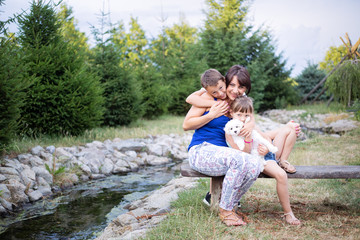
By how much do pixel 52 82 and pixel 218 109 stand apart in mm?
5174

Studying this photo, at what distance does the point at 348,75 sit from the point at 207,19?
782cm

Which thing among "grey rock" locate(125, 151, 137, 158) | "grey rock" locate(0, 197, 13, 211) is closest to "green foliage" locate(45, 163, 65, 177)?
"grey rock" locate(0, 197, 13, 211)


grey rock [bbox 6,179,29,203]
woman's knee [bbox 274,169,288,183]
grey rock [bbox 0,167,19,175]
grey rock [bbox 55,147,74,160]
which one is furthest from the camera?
grey rock [bbox 55,147,74,160]

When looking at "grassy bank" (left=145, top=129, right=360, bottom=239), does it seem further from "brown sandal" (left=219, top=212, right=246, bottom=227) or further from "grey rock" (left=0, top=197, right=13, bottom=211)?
"grey rock" (left=0, top=197, right=13, bottom=211)

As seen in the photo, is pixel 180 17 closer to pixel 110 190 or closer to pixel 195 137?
pixel 110 190

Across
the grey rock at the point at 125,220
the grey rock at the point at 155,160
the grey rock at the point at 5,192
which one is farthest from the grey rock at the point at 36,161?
the grey rock at the point at 125,220

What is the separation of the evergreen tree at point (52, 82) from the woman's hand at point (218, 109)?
490 centimetres

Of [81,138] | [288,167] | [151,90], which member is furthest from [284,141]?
[151,90]

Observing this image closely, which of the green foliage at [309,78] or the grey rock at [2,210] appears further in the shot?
the green foliage at [309,78]

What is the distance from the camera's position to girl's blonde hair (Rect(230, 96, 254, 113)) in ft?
10.2

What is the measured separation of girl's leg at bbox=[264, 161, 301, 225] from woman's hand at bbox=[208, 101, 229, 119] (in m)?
0.68

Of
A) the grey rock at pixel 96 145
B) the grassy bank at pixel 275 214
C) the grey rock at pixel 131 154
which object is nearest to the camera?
the grassy bank at pixel 275 214

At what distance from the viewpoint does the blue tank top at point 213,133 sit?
321cm

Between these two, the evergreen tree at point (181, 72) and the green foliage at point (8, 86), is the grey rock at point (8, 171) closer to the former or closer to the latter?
the green foliage at point (8, 86)
